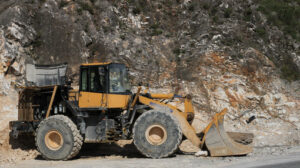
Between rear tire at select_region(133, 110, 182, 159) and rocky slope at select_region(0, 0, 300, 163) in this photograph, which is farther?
rocky slope at select_region(0, 0, 300, 163)

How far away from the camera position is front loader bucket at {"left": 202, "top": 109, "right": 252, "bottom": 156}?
31.3ft

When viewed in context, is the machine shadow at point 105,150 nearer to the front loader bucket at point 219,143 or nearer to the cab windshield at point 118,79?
the cab windshield at point 118,79

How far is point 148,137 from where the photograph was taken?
9859mm

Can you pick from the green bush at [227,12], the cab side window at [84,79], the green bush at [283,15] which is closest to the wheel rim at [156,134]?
the cab side window at [84,79]

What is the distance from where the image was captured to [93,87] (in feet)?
35.7

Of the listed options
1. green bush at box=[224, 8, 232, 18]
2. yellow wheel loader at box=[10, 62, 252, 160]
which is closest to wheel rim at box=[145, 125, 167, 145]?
yellow wheel loader at box=[10, 62, 252, 160]

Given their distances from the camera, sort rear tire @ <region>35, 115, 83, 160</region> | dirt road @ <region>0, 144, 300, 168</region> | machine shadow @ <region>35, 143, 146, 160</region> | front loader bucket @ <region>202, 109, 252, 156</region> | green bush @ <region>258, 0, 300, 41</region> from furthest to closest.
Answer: green bush @ <region>258, 0, 300, 41</region> < machine shadow @ <region>35, 143, 146, 160</region> < rear tire @ <region>35, 115, 83, 160</region> < front loader bucket @ <region>202, 109, 252, 156</region> < dirt road @ <region>0, 144, 300, 168</region>

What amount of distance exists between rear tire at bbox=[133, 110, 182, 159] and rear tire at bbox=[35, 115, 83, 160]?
2101mm

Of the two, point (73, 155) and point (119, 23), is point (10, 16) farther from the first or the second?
point (73, 155)

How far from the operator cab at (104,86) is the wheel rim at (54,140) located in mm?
1265

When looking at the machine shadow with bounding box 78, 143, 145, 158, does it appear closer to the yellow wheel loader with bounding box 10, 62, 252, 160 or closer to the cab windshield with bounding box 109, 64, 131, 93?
the yellow wheel loader with bounding box 10, 62, 252, 160

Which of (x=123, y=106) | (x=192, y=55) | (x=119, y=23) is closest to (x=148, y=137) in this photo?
(x=123, y=106)

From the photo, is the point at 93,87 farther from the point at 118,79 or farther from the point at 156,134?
the point at 156,134

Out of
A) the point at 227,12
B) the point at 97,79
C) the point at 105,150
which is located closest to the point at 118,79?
the point at 97,79
